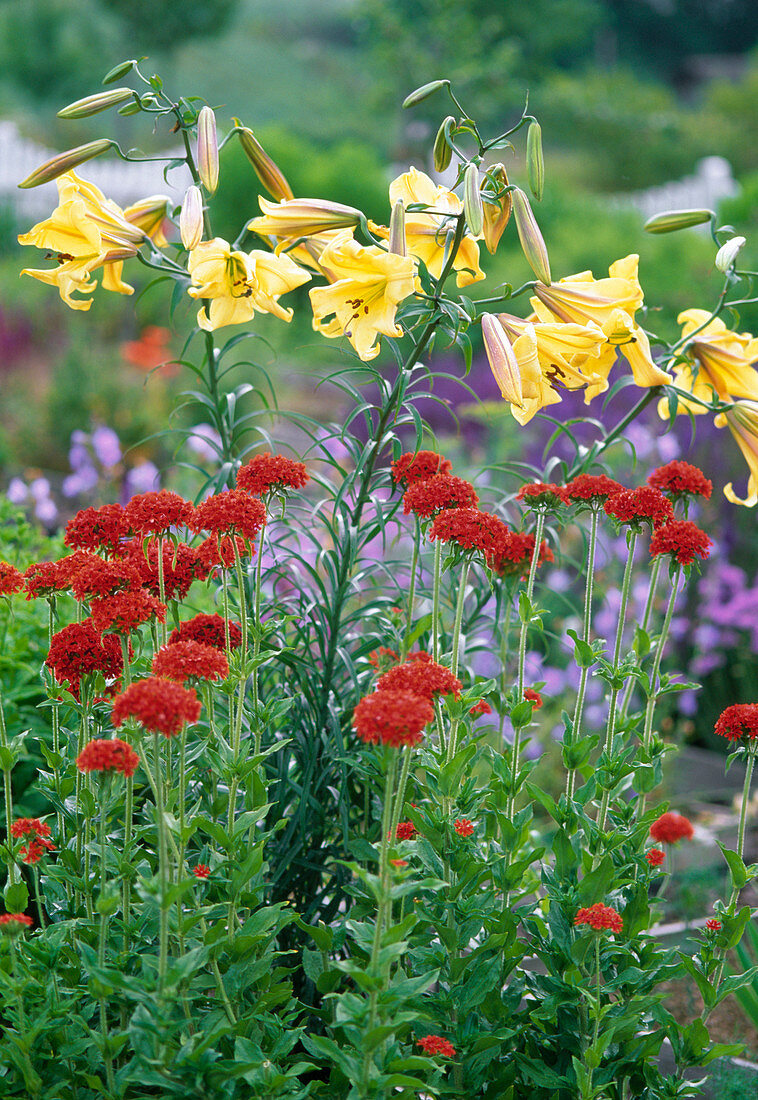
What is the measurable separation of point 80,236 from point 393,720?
1048mm

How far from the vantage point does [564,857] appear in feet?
5.08

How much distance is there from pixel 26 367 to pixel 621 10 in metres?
29.6

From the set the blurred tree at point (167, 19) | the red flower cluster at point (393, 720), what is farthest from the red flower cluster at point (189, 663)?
the blurred tree at point (167, 19)

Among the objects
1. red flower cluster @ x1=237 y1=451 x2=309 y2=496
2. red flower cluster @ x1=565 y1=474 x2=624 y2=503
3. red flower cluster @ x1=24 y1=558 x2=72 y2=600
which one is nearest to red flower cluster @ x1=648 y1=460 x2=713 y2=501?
red flower cluster @ x1=565 y1=474 x2=624 y2=503

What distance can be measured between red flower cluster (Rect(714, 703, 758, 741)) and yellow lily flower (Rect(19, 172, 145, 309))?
117cm

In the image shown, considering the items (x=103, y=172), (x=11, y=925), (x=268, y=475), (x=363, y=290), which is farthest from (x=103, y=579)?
(x=103, y=172)

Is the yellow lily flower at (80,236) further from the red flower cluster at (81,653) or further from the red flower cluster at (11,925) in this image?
the red flower cluster at (11,925)

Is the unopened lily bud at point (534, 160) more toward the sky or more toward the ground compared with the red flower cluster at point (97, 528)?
more toward the sky

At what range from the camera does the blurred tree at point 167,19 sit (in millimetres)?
22422

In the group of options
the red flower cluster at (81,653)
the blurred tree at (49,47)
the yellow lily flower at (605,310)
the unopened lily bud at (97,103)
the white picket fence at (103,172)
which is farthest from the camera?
the blurred tree at (49,47)

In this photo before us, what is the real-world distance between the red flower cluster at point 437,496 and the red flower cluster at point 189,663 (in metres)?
0.41

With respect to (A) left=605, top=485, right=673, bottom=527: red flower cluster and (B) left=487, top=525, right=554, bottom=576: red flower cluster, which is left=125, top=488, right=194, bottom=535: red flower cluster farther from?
(A) left=605, top=485, right=673, bottom=527: red flower cluster

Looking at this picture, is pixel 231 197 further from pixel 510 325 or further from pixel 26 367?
pixel 510 325

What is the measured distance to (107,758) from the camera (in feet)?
3.76
